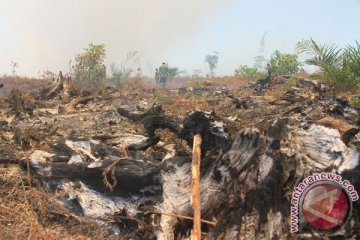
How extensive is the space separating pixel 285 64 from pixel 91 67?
944cm

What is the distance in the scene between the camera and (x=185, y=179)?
15.1 feet

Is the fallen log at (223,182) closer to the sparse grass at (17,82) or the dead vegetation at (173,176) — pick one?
the dead vegetation at (173,176)

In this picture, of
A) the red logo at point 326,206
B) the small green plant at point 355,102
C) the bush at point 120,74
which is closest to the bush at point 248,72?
the bush at point 120,74

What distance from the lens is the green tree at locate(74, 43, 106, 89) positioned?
15914mm

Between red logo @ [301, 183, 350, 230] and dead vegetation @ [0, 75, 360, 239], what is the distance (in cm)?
9

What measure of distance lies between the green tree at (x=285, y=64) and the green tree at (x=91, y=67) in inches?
326

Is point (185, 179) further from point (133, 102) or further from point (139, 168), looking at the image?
point (133, 102)

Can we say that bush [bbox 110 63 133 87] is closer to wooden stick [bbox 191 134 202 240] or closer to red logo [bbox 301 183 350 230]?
wooden stick [bbox 191 134 202 240]

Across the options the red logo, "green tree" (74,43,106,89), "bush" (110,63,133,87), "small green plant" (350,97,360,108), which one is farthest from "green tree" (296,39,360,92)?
"bush" (110,63,133,87)

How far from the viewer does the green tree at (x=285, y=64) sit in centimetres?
1939

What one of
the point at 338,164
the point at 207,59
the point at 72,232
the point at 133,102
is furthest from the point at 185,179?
the point at 207,59

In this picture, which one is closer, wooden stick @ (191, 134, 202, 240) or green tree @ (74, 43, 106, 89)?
wooden stick @ (191, 134, 202, 240)

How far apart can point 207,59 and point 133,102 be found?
129 feet

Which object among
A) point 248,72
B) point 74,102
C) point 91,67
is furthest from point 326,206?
point 248,72
